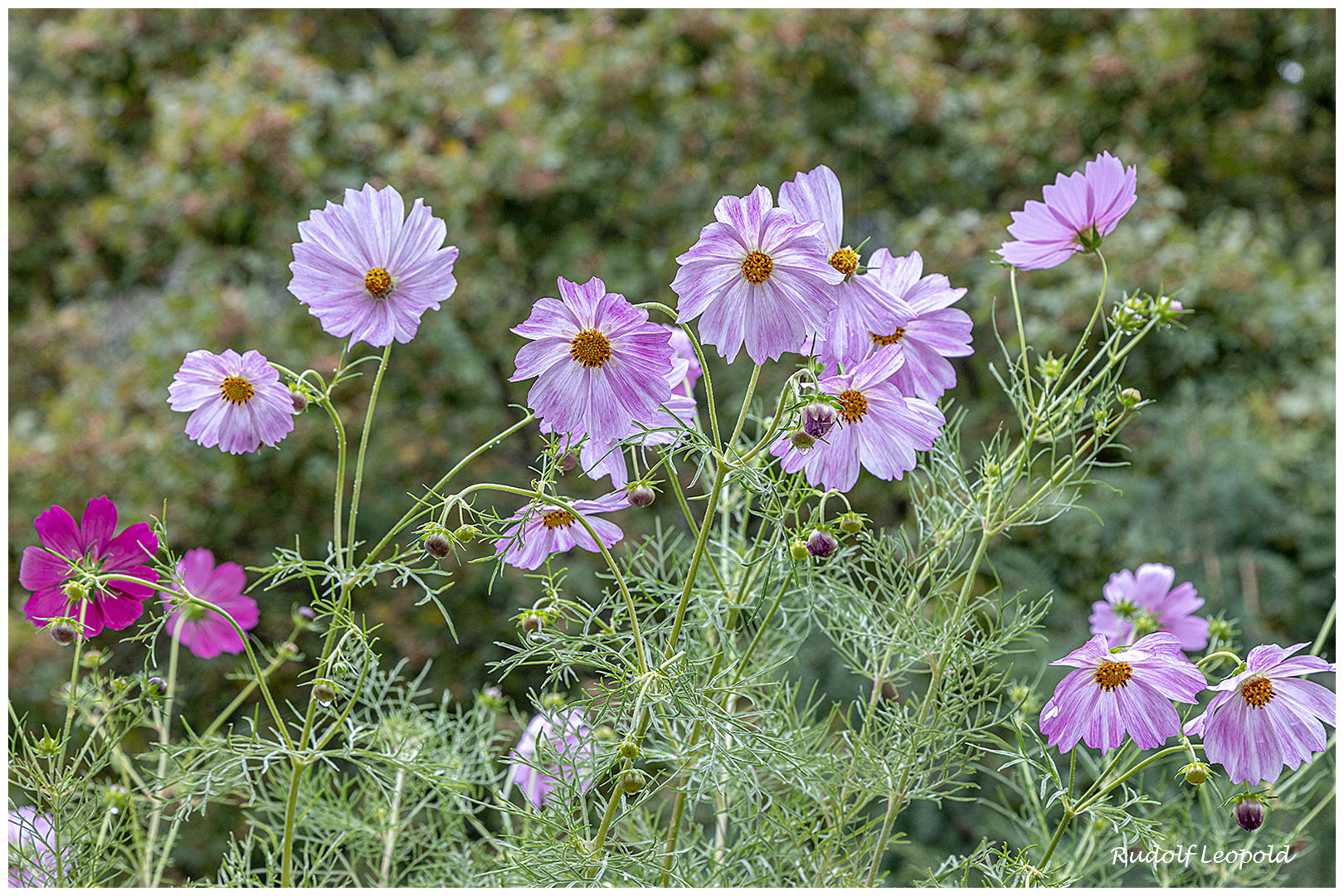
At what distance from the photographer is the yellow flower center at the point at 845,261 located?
37 cm

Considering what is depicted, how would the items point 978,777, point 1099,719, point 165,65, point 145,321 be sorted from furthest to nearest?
point 165,65, point 145,321, point 978,777, point 1099,719

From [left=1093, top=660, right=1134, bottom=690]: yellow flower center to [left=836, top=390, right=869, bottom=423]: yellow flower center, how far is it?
0.13 metres

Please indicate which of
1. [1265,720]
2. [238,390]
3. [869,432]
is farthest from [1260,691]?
[238,390]

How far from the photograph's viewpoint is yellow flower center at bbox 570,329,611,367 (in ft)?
1.14

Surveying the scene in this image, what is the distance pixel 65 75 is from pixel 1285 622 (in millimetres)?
2217

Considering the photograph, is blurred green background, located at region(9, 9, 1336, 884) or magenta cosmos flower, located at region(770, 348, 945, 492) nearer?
magenta cosmos flower, located at region(770, 348, 945, 492)

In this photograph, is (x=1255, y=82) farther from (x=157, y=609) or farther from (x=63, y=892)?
(x=63, y=892)

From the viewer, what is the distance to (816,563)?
44 cm

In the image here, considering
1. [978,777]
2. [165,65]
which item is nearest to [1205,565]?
[978,777]

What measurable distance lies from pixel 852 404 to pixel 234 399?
243 mm

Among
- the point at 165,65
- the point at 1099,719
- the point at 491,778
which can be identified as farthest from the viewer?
the point at 165,65

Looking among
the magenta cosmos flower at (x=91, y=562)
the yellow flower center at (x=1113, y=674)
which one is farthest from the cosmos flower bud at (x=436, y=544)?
the yellow flower center at (x=1113, y=674)

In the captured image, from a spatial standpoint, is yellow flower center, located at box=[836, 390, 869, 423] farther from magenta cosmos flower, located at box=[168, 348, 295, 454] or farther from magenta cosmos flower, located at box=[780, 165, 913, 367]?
magenta cosmos flower, located at box=[168, 348, 295, 454]

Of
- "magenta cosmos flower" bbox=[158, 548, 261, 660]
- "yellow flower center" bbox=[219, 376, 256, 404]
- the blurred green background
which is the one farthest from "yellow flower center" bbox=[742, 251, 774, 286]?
the blurred green background
